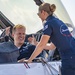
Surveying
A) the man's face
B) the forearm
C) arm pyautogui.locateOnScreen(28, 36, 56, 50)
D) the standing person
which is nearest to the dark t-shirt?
the standing person

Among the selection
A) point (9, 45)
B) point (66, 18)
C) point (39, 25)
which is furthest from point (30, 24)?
point (9, 45)

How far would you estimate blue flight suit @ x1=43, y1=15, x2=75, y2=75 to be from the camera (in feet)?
10.3

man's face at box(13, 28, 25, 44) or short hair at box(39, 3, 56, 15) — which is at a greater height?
short hair at box(39, 3, 56, 15)

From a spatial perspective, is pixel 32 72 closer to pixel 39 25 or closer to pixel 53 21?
pixel 53 21

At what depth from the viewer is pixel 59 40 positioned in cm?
319

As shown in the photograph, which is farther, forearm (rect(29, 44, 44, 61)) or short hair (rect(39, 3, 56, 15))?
short hair (rect(39, 3, 56, 15))

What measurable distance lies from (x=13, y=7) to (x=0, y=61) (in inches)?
111

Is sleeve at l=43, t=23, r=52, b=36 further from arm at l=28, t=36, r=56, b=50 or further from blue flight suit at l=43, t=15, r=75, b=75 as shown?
arm at l=28, t=36, r=56, b=50

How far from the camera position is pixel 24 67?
3062 millimetres

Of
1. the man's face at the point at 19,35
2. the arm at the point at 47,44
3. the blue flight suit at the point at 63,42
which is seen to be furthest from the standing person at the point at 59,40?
the man's face at the point at 19,35

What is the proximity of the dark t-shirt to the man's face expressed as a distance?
763mm

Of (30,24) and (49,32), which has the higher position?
(49,32)

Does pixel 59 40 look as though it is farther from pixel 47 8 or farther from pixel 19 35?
pixel 19 35

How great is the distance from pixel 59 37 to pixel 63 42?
0.23 feet
